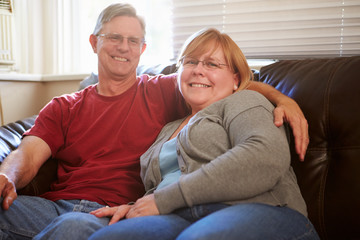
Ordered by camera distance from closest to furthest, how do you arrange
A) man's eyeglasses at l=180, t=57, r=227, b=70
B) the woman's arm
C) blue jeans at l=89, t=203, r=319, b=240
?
blue jeans at l=89, t=203, r=319, b=240
the woman's arm
man's eyeglasses at l=180, t=57, r=227, b=70

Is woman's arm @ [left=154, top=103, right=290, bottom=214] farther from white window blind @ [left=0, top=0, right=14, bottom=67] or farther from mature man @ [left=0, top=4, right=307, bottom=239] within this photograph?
white window blind @ [left=0, top=0, right=14, bottom=67]

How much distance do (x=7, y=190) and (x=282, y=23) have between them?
5.21 ft

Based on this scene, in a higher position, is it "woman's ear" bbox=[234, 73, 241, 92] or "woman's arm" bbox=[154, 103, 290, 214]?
"woman's ear" bbox=[234, 73, 241, 92]

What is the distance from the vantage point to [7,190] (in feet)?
4.27

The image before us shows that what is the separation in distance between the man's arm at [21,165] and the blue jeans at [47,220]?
0.15ft

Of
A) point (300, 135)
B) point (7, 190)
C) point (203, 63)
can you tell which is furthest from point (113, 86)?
point (300, 135)

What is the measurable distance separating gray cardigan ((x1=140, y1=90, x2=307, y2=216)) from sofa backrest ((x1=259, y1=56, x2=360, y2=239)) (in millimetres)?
178

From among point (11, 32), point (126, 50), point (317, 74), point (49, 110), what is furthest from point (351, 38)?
point (11, 32)

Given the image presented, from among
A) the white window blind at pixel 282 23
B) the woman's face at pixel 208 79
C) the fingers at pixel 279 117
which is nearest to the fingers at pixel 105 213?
the woman's face at pixel 208 79

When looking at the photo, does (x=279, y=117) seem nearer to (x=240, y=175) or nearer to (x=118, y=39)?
(x=240, y=175)

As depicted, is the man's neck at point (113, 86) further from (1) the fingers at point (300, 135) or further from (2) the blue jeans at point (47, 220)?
(1) the fingers at point (300, 135)

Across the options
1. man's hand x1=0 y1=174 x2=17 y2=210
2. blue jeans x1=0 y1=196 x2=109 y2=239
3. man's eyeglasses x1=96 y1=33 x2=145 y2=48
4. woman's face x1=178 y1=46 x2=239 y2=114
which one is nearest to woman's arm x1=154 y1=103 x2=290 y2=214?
blue jeans x1=0 y1=196 x2=109 y2=239

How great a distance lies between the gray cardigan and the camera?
0.99 m

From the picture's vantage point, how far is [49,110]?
5.25 feet
